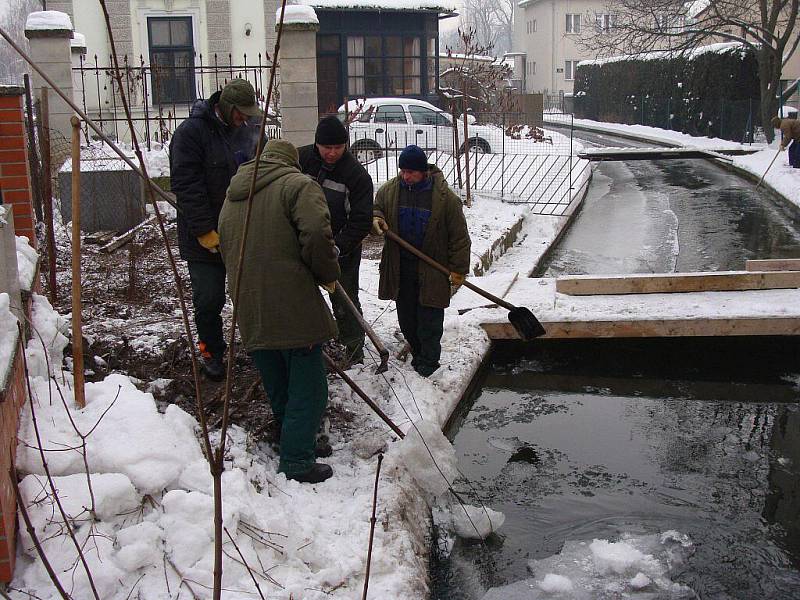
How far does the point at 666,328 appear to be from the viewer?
22.5 ft

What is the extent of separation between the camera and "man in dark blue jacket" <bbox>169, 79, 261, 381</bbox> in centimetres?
481

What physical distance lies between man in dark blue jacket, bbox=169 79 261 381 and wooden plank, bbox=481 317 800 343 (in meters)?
2.69

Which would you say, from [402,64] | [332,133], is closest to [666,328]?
[332,133]

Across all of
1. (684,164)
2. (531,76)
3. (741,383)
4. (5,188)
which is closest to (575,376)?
(741,383)

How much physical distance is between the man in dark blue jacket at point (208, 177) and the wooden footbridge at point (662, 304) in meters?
2.68

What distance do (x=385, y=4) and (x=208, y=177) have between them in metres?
22.3

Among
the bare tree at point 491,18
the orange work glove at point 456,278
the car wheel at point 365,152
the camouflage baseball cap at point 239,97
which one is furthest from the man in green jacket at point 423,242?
the bare tree at point 491,18

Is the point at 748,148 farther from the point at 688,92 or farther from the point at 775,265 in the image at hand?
the point at 775,265

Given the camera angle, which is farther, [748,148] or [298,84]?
[748,148]

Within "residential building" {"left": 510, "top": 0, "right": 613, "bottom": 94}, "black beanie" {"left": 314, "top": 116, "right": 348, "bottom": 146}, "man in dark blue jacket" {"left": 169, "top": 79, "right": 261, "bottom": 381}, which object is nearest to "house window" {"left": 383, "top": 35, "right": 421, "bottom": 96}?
"black beanie" {"left": 314, "top": 116, "right": 348, "bottom": 146}

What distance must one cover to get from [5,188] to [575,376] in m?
4.41

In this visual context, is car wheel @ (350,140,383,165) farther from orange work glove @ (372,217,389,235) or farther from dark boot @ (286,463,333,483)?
dark boot @ (286,463,333,483)

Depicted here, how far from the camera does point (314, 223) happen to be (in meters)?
3.89

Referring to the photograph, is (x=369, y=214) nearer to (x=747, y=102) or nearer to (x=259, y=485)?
(x=259, y=485)
